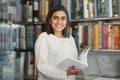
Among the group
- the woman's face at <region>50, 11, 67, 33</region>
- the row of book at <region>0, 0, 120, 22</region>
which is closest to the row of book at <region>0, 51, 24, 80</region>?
the row of book at <region>0, 0, 120, 22</region>

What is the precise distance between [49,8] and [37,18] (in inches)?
6.7

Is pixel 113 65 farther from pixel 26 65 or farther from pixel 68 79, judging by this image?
pixel 26 65

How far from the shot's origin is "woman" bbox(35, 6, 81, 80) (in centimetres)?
164

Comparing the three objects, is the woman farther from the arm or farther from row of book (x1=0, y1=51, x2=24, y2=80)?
row of book (x1=0, y1=51, x2=24, y2=80)

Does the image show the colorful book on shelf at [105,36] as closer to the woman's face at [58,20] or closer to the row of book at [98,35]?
the row of book at [98,35]

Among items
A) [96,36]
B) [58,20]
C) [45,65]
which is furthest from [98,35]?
[45,65]

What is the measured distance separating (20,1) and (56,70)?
0.92 meters

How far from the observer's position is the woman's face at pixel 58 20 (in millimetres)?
1803

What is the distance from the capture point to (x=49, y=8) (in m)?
2.03

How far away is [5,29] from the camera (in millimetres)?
1988

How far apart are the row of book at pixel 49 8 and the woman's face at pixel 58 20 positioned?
13 centimetres

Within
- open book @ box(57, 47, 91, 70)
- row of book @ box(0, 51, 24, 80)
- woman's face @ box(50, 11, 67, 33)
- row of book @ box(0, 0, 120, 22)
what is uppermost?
row of book @ box(0, 0, 120, 22)

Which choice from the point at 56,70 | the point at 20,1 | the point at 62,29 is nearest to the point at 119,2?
the point at 62,29

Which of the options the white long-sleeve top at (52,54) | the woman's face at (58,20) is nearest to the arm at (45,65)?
the white long-sleeve top at (52,54)
